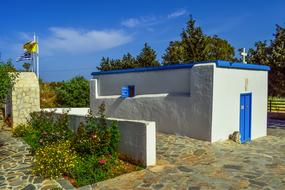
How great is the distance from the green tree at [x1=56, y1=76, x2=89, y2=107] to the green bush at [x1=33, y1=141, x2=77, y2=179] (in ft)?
49.4

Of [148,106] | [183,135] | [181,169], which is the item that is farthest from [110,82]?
[181,169]

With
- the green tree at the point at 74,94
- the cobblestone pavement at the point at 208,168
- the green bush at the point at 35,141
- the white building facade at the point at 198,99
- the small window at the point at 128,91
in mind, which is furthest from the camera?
the green tree at the point at 74,94

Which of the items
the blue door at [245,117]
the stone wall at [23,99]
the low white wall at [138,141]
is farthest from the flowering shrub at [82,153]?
the blue door at [245,117]

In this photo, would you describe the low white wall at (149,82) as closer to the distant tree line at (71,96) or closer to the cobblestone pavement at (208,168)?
the cobblestone pavement at (208,168)

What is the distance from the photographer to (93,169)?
782 cm

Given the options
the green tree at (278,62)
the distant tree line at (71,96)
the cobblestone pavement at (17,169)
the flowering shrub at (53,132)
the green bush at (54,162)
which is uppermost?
the green tree at (278,62)

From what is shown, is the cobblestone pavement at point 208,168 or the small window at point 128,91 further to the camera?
the small window at point 128,91

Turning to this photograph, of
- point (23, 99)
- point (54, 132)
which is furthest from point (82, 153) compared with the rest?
point (23, 99)

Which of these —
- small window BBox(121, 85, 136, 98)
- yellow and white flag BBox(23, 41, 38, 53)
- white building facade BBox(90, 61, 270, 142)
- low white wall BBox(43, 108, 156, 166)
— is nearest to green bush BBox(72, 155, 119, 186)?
low white wall BBox(43, 108, 156, 166)

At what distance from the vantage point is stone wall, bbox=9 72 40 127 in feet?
46.0

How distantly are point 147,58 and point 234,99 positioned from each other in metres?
20.1

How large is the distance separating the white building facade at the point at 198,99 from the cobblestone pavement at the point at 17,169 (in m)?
5.35

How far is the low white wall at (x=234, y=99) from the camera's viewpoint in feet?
37.0

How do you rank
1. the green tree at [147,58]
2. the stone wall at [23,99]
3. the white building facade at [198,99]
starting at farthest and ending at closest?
the green tree at [147,58], the stone wall at [23,99], the white building facade at [198,99]
